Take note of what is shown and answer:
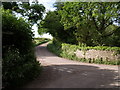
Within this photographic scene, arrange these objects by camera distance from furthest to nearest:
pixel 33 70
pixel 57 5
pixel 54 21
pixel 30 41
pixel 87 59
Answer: pixel 57 5, pixel 54 21, pixel 87 59, pixel 30 41, pixel 33 70

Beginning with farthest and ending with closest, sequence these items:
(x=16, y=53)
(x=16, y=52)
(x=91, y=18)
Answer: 1. (x=91, y=18)
2. (x=16, y=52)
3. (x=16, y=53)

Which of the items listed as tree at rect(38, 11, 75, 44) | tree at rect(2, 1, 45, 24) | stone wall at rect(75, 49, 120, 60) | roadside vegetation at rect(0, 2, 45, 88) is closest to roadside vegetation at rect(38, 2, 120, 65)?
stone wall at rect(75, 49, 120, 60)

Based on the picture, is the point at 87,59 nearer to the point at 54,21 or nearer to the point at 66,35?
the point at 66,35

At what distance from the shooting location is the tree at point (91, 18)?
40.2 feet

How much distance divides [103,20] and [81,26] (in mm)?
2961

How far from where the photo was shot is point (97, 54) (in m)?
11.2

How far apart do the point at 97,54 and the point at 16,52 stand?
7986 millimetres

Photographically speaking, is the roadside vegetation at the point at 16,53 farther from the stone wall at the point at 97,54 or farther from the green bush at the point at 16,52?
the stone wall at the point at 97,54

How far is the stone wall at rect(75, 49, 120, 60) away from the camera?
10508 mm

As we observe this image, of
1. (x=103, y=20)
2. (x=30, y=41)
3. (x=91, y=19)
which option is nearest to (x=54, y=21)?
(x=91, y=19)

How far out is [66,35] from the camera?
69.2 feet

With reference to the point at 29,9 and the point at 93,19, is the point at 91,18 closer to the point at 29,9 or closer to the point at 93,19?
the point at 93,19

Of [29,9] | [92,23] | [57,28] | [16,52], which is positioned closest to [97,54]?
[92,23]

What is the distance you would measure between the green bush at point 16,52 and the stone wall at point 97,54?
20.8 ft
